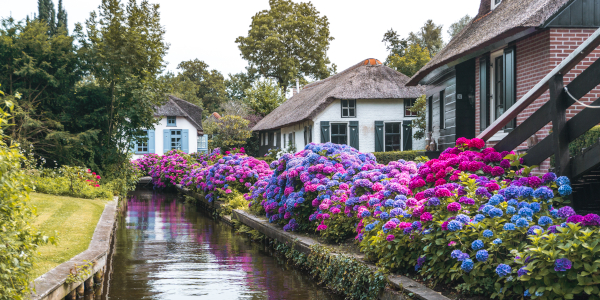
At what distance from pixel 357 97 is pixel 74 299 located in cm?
2306

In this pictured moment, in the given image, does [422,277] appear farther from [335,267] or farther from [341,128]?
[341,128]

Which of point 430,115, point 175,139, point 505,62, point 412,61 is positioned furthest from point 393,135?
point 175,139

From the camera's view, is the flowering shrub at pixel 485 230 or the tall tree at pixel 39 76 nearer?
the flowering shrub at pixel 485 230

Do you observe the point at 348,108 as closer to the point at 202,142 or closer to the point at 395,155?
the point at 395,155

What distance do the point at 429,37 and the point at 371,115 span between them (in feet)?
99.6

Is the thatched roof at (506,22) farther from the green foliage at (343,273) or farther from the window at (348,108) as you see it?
the window at (348,108)

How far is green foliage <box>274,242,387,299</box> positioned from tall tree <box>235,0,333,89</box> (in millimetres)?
41293

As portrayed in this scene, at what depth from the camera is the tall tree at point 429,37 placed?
178 ft

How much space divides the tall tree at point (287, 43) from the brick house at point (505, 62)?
33970 mm

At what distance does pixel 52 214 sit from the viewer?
11.3 meters

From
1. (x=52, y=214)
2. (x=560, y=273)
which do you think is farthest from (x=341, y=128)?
(x=560, y=273)

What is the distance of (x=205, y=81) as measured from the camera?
71.1 metres

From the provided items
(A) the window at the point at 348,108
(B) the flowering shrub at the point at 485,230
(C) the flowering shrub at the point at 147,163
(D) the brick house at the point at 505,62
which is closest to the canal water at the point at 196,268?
(B) the flowering shrub at the point at 485,230

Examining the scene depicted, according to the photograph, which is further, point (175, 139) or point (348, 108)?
point (175, 139)
